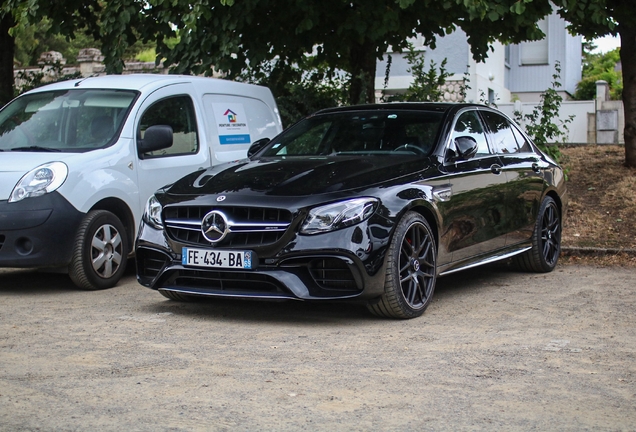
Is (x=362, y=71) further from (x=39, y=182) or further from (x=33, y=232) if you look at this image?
(x=33, y=232)

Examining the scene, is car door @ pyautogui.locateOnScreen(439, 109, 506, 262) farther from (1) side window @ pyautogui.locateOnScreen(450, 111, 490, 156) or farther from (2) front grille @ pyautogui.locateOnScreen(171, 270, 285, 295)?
(2) front grille @ pyautogui.locateOnScreen(171, 270, 285, 295)

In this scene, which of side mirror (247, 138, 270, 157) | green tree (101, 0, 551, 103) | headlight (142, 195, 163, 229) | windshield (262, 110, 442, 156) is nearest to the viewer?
headlight (142, 195, 163, 229)

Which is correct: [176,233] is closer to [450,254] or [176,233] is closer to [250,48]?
[450,254]

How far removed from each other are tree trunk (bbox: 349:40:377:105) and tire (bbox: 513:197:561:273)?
15.0ft

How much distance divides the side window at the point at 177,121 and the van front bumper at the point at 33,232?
144cm

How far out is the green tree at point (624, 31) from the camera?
12.6 m

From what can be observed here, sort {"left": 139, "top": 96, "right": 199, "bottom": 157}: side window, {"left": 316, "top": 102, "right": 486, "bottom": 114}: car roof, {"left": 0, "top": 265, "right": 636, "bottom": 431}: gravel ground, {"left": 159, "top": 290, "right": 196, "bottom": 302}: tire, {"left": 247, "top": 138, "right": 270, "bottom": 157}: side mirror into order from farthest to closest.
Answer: {"left": 139, "top": 96, "right": 199, "bottom": 157}: side window, {"left": 247, "top": 138, "right": 270, "bottom": 157}: side mirror, {"left": 316, "top": 102, "right": 486, "bottom": 114}: car roof, {"left": 159, "top": 290, "right": 196, "bottom": 302}: tire, {"left": 0, "top": 265, "right": 636, "bottom": 431}: gravel ground

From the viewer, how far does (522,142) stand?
9.53 meters

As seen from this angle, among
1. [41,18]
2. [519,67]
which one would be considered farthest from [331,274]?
[519,67]

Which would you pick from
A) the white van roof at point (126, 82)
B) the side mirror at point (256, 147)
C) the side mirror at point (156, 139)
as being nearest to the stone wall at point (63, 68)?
the white van roof at point (126, 82)

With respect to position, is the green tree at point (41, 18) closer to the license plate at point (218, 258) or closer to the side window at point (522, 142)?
the side window at point (522, 142)

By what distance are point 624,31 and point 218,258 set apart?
9.42m

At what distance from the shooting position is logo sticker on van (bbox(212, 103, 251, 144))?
32.9 ft

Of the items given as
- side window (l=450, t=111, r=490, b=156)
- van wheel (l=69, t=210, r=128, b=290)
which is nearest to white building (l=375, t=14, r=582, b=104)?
side window (l=450, t=111, r=490, b=156)
